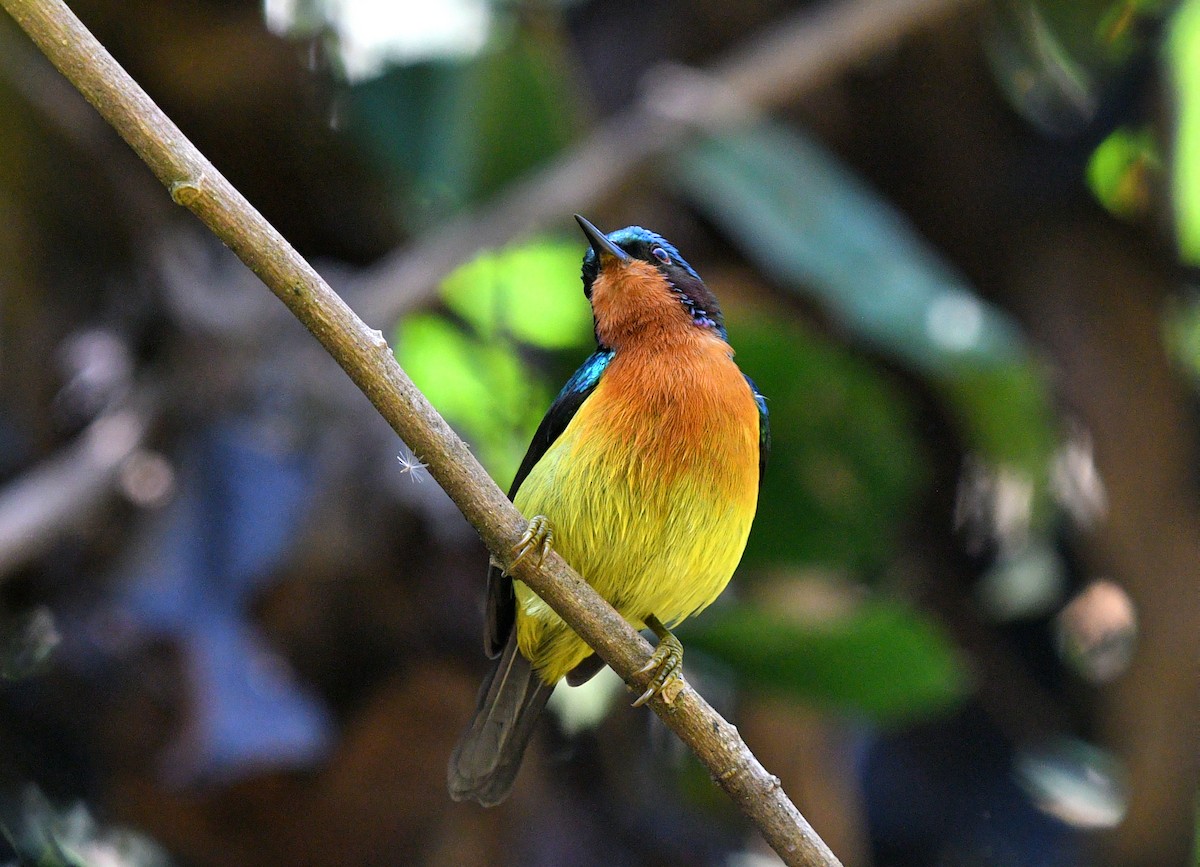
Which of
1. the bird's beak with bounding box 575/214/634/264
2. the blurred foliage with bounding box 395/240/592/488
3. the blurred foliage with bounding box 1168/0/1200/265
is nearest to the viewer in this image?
the bird's beak with bounding box 575/214/634/264

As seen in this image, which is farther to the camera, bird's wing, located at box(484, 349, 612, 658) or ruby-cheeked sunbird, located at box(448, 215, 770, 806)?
bird's wing, located at box(484, 349, 612, 658)

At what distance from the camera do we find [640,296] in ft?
10.6

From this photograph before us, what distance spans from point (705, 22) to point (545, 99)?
1.38 meters

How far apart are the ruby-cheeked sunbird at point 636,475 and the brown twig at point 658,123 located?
6.33ft

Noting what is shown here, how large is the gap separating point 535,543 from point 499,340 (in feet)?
8.10

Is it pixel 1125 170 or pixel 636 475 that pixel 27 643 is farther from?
pixel 1125 170

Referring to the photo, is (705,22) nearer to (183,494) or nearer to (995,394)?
(995,394)

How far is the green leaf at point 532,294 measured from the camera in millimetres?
5820

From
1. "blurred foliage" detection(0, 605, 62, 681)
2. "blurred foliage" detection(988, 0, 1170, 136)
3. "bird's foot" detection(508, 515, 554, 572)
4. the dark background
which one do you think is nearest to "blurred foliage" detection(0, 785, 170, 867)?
the dark background

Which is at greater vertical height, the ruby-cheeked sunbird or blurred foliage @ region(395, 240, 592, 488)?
the ruby-cheeked sunbird

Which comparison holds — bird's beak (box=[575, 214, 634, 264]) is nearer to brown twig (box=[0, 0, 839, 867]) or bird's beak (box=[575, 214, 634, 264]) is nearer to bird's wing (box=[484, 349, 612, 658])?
bird's wing (box=[484, 349, 612, 658])

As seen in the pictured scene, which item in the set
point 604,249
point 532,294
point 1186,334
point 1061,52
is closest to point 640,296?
point 604,249

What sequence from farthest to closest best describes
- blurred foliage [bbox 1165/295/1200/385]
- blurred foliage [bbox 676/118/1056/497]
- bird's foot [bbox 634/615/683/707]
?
blurred foliage [bbox 1165/295/1200/385] → blurred foliage [bbox 676/118/1056/497] → bird's foot [bbox 634/615/683/707]

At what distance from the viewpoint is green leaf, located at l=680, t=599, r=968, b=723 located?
450 centimetres
